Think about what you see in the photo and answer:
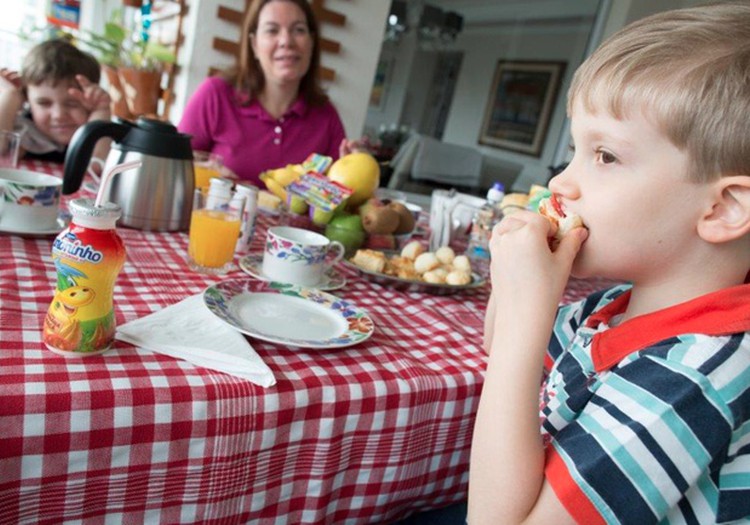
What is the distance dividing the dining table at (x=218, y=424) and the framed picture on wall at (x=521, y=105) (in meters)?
4.31

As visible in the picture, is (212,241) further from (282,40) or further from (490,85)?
(490,85)

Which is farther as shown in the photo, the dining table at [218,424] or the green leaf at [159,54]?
the green leaf at [159,54]

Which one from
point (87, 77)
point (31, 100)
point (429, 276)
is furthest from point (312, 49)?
point (429, 276)

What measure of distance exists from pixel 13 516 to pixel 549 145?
4676 mm

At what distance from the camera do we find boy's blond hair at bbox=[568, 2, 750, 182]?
54 centimetres

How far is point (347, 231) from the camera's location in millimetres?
1190

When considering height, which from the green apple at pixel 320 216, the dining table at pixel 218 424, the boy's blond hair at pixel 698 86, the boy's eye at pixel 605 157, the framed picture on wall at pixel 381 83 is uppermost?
the framed picture on wall at pixel 381 83

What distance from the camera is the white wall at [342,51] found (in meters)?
2.86

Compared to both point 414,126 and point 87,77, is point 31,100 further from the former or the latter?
point 414,126

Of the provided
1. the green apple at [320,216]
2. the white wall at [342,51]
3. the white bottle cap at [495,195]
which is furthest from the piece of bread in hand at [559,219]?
the white wall at [342,51]

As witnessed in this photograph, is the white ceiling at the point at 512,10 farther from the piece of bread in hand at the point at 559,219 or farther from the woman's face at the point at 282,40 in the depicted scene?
the piece of bread in hand at the point at 559,219

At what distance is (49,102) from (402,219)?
43.6 inches

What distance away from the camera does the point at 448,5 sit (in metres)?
4.54

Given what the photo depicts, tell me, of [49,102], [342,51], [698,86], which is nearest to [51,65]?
[49,102]
